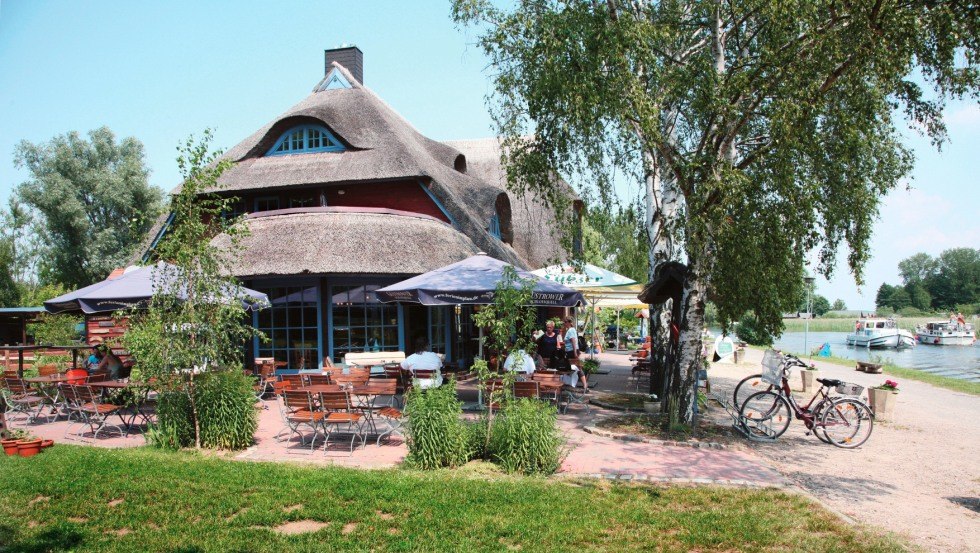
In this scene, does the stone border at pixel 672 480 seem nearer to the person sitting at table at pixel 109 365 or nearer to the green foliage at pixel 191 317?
the green foliage at pixel 191 317

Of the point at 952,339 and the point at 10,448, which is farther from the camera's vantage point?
the point at 952,339

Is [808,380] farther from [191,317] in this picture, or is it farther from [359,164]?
[191,317]

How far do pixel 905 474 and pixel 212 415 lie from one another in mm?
8635

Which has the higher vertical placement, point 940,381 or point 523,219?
point 523,219

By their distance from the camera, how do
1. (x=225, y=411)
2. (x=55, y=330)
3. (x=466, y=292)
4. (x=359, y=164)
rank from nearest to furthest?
(x=225, y=411)
(x=466, y=292)
(x=359, y=164)
(x=55, y=330)

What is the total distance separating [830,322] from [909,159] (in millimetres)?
94649

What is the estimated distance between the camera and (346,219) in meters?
16.5

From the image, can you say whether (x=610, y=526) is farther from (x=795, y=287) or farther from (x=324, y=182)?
(x=324, y=182)

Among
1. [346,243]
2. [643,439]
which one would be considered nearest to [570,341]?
[346,243]

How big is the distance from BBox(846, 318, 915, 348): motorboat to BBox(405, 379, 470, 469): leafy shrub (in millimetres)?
54584

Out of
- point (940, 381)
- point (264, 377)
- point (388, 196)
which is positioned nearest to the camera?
point (264, 377)

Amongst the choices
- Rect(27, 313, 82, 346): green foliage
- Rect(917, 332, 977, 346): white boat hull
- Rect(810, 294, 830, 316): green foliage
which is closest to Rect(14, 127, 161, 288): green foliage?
Rect(27, 313, 82, 346): green foliage

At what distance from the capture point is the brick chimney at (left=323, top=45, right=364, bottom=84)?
2497 cm

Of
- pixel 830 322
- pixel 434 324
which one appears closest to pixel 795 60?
pixel 434 324
